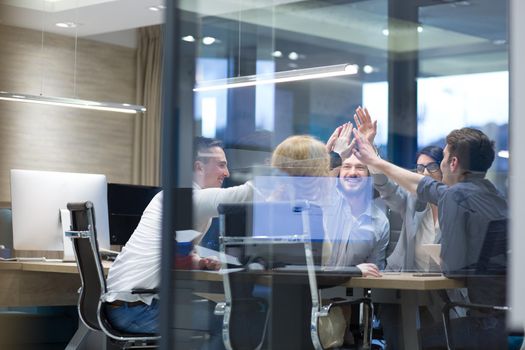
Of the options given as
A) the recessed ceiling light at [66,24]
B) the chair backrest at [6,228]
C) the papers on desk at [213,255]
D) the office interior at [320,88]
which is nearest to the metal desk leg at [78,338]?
the chair backrest at [6,228]

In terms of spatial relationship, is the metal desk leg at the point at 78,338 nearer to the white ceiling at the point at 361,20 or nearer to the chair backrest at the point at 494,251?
the white ceiling at the point at 361,20

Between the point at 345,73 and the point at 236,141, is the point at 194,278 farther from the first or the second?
the point at 345,73

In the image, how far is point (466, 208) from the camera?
A: 7.49 feet

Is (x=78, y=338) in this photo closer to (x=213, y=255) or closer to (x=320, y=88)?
(x=213, y=255)

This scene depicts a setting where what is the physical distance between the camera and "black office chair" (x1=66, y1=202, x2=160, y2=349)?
4668 mm

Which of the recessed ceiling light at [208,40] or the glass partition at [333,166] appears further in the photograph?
the recessed ceiling light at [208,40]

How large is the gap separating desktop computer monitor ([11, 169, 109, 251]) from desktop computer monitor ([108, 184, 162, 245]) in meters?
0.45

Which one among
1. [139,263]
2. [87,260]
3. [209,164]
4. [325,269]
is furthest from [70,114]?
[325,269]

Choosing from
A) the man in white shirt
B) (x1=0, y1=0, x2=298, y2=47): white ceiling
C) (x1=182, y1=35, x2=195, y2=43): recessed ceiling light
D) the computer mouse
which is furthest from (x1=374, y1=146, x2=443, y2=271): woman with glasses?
(x1=0, y1=0, x2=298, y2=47): white ceiling

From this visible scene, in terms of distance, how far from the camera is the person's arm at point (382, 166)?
2316 mm

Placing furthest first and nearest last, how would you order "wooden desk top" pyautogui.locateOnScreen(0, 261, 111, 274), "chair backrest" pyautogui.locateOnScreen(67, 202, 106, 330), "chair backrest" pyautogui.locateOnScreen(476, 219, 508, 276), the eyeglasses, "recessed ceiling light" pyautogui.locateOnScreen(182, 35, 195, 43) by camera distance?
"wooden desk top" pyautogui.locateOnScreen(0, 261, 111, 274) → "chair backrest" pyautogui.locateOnScreen(67, 202, 106, 330) → "recessed ceiling light" pyautogui.locateOnScreen(182, 35, 195, 43) → the eyeglasses → "chair backrest" pyautogui.locateOnScreen(476, 219, 508, 276)

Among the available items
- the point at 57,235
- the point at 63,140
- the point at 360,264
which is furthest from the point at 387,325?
the point at 63,140

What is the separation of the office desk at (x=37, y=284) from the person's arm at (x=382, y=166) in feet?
10.3

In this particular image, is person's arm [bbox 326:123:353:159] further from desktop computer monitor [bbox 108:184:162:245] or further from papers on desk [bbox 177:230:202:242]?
desktop computer monitor [bbox 108:184:162:245]
